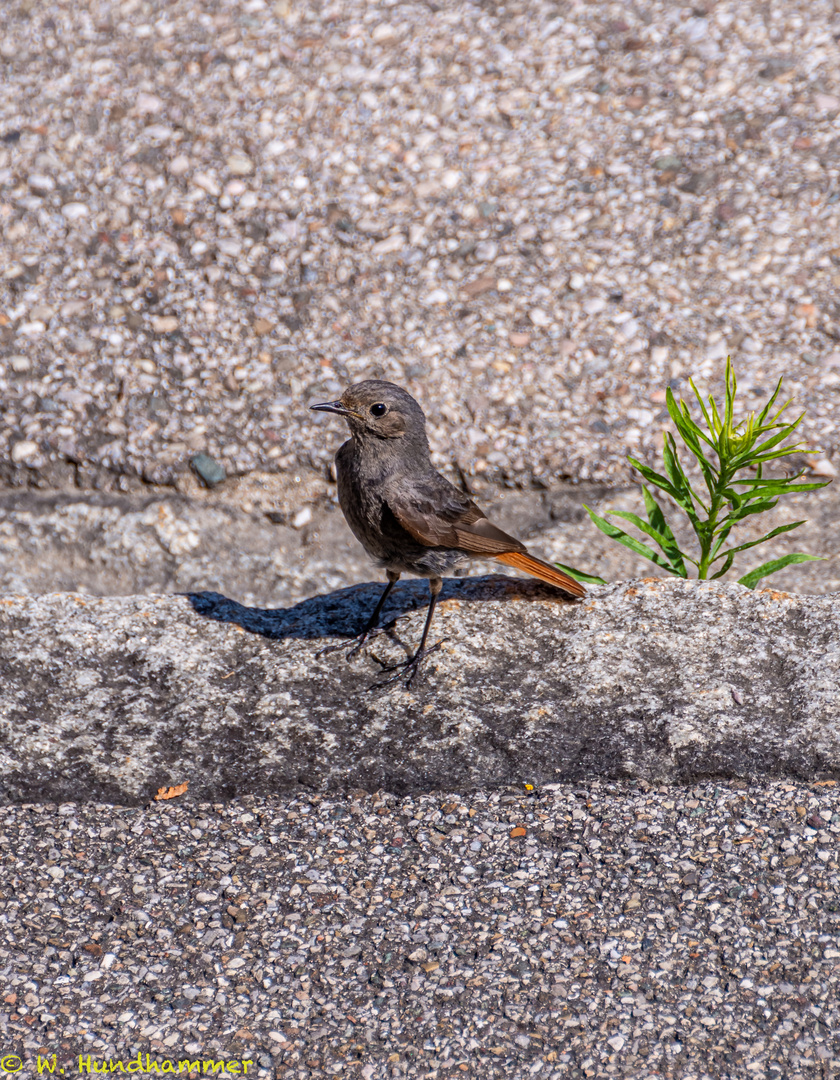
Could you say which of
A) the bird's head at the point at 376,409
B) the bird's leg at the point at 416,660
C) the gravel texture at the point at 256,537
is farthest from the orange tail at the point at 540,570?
the gravel texture at the point at 256,537

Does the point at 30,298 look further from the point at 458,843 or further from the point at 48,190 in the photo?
the point at 458,843

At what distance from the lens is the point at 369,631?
14.8 ft

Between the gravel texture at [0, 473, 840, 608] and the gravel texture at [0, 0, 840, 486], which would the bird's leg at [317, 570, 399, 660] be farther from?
the gravel texture at [0, 0, 840, 486]

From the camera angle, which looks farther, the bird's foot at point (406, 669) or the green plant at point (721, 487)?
the green plant at point (721, 487)

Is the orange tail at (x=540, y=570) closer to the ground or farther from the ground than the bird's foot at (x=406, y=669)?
farther from the ground

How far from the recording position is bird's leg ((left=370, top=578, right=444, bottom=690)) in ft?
13.6

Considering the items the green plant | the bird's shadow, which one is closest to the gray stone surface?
the bird's shadow

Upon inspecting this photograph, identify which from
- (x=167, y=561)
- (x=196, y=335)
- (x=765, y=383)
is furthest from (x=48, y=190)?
(x=765, y=383)

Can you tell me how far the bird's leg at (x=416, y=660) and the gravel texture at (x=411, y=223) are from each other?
5.55ft

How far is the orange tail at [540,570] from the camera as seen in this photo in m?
4.41

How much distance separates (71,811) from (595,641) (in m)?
2.04

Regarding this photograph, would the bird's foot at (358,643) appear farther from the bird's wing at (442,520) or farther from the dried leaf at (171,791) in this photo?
the dried leaf at (171,791)

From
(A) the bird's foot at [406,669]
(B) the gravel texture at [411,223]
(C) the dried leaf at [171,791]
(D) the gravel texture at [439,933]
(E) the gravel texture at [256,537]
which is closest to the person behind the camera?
(D) the gravel texture at [439,933]

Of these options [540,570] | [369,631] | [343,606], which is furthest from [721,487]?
[343,606]
